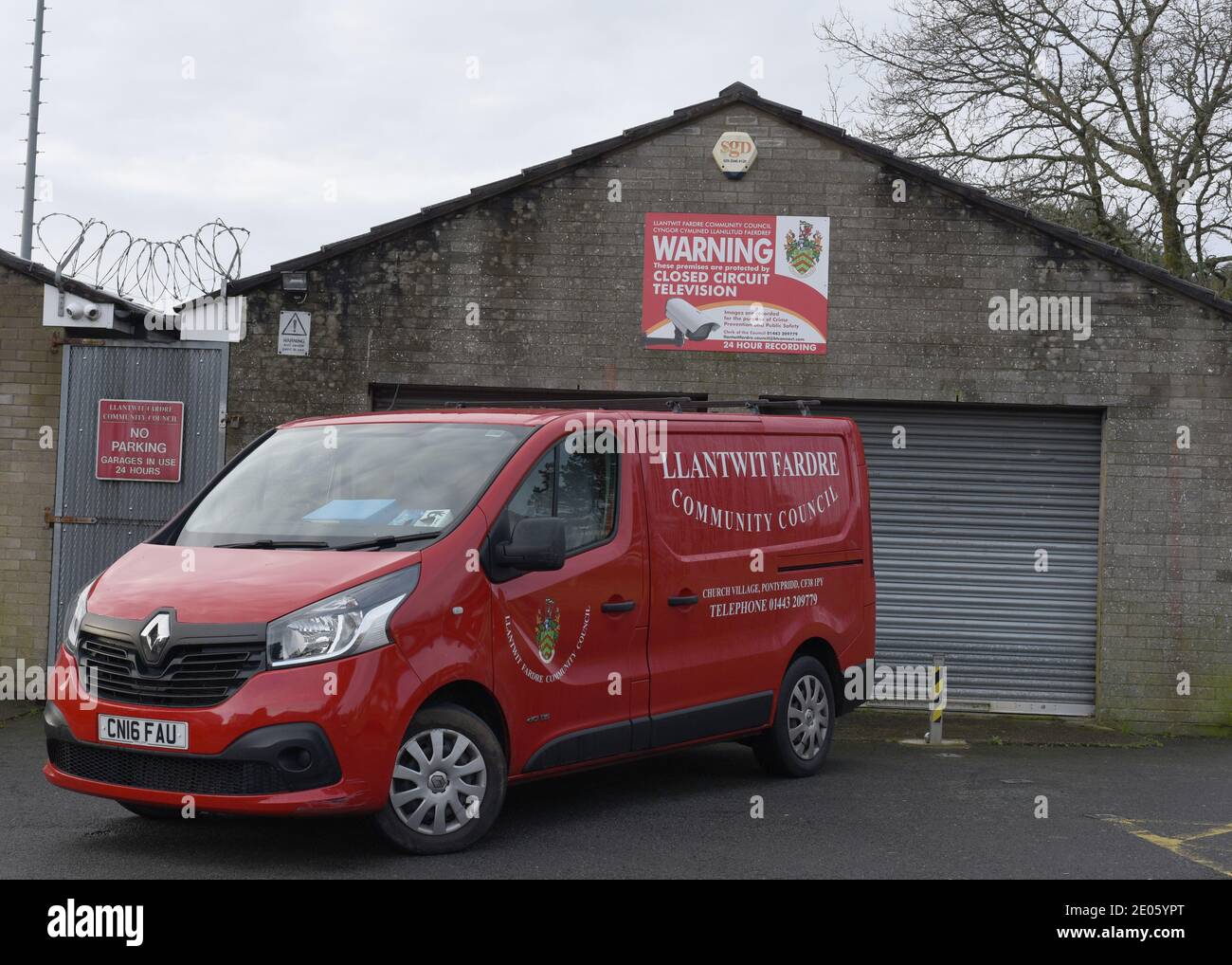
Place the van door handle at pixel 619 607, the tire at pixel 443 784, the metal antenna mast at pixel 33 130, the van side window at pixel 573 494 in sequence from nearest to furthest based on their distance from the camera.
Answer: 1. the tire at pixel 443 784
2. the van side window at pixel 573 494
3. the van door handle at pixel 619 607
4. the metal antenna mast at pixel 33 130

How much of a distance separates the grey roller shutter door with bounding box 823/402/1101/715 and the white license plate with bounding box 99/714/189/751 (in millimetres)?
7802

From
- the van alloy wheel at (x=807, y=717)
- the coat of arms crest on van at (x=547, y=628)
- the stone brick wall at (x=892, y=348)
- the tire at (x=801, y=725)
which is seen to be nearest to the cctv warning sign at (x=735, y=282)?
the stone brick wall at (x=892, y=348)

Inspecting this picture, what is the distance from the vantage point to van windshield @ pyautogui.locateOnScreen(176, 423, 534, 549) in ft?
22.3

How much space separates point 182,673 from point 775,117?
8.20 metres

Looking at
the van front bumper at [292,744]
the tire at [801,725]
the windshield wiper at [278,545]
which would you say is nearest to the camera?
the van front bumper at [292,744]

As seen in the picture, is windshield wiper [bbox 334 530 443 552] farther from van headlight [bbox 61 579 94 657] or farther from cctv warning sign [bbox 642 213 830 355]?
cctv warning sign [bbox 642 213 830 355]

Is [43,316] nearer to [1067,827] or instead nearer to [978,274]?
[978,274]

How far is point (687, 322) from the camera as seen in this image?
1242cm

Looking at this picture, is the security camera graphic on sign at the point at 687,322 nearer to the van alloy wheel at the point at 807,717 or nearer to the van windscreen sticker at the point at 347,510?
the van alloy wheel at the point at 807,717

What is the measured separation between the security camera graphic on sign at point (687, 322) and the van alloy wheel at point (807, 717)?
4.09 m

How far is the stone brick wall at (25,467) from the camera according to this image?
1226 centimetres

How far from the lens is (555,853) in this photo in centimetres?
665

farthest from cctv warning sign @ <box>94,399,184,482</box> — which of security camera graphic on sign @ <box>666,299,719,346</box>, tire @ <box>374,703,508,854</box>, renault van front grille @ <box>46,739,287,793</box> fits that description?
tire @ <box>374,703,508,854</box>
